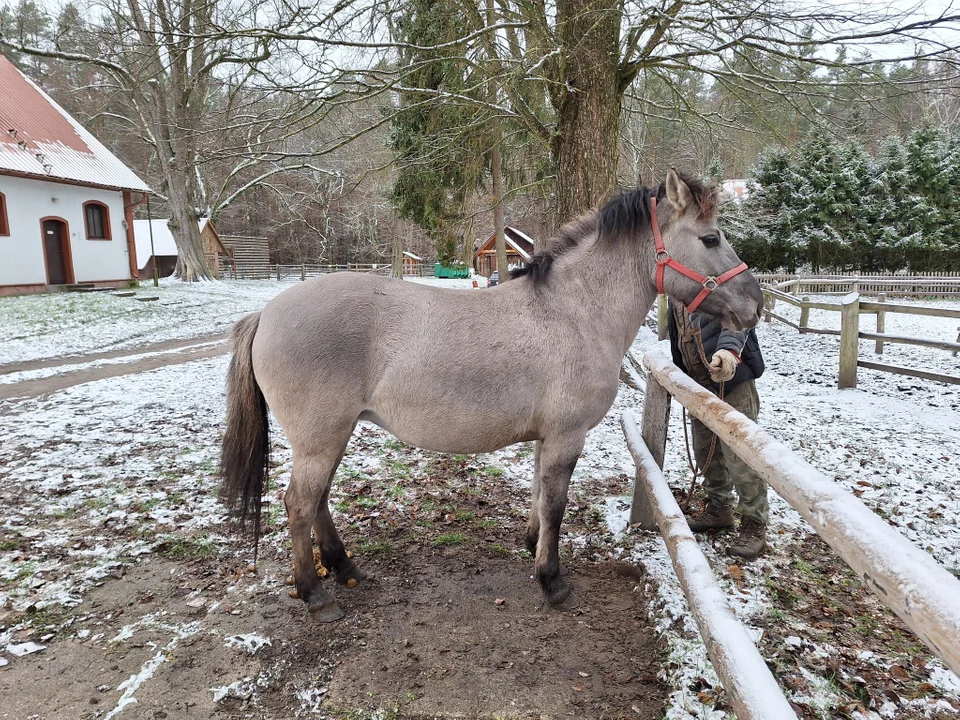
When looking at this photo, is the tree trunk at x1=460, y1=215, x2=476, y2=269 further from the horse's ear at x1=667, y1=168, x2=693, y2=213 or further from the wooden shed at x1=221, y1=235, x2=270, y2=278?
the wooden shed at x1=221, y1=235, x2=270, y2=278

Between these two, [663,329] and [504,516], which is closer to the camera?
[504,516]

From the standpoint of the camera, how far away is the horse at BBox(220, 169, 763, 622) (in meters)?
2.79

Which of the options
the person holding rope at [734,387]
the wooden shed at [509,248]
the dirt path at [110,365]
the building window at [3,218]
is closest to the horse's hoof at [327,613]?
the person holding rope at [734,387]

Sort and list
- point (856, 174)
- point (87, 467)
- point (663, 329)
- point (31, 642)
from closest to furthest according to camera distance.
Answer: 1. point (31, 642)
2. point (87, 467)
3. point (663, 329)
4. point (856, 174)

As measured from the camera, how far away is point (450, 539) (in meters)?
3.80

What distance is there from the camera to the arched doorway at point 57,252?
18.7 meters

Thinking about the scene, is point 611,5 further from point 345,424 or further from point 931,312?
point 931,312

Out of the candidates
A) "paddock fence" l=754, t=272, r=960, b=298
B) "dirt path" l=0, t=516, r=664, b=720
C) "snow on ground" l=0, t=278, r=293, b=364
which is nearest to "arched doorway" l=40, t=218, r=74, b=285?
"snow on ground" l=0, t=278, r=293, b=364

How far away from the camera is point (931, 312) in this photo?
7.09m

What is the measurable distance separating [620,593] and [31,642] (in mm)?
3097

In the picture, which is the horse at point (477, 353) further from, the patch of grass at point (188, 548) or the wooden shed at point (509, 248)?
the wooden shed at point (509, 248)

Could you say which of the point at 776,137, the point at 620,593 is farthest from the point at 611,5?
the point at 620,593

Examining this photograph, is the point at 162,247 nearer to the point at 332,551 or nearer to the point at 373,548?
the point at 373,548

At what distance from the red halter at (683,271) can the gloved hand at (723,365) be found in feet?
1.39
